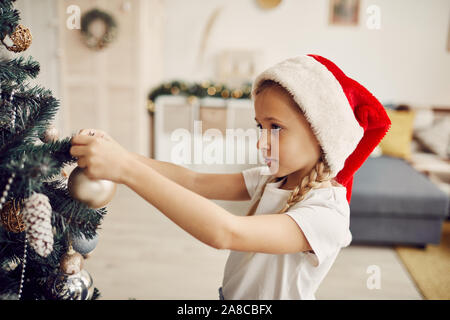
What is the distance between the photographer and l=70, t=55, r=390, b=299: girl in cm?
48

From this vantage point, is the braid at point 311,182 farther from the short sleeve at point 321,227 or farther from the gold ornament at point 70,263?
the gold ornament at point 70,263

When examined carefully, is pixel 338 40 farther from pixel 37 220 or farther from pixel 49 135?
pixel 37 220

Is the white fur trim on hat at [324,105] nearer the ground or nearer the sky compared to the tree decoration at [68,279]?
nearer the sky

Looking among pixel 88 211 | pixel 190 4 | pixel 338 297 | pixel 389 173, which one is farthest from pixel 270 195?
pixel 190 4

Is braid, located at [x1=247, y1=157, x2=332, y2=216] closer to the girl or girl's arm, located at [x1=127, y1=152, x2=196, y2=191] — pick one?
the girl

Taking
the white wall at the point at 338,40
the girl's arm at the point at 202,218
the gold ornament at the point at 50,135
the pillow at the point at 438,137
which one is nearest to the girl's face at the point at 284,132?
the girl's arm at the point at 202,218

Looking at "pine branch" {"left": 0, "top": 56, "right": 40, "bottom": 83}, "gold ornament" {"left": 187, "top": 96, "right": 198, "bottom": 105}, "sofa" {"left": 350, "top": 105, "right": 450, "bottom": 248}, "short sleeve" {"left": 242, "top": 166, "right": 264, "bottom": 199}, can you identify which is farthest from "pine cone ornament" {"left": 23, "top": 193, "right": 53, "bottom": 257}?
"gold ornament" {"left": 187, "top": 96, "right": 198, "bottom": 105}

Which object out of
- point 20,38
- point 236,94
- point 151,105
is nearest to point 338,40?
point 236,94

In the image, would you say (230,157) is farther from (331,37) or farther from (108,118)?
(331,37)

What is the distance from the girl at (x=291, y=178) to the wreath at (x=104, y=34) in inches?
118

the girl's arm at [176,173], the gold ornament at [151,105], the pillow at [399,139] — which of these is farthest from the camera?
the gold ornament at [151,105]

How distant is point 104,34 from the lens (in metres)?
3.27

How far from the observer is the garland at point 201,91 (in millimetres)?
3447

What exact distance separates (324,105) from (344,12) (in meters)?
3.72
